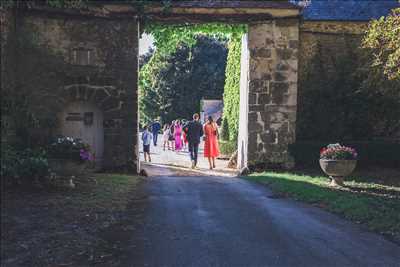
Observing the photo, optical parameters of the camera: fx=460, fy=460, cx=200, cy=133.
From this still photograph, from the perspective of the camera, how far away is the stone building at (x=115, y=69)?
43.5 ft

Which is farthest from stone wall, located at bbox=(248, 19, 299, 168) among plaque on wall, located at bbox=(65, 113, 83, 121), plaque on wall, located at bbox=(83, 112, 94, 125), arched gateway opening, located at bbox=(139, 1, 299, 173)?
plaque on wall, located at bbox=(65, 113, 83, 121)

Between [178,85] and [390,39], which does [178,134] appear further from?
[178,85]

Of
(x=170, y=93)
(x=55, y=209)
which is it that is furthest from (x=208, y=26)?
(x=170, y=93)

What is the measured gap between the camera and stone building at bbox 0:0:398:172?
1327cm

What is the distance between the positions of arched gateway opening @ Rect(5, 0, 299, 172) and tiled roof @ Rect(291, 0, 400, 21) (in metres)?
1.89

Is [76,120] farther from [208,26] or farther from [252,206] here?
[252,206]

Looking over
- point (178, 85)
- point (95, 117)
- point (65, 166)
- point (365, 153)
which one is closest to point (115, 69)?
point (95, 117)

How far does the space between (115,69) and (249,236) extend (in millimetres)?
8936

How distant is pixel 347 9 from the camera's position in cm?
1589

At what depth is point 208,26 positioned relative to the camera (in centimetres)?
1457

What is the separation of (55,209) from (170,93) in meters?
38.9

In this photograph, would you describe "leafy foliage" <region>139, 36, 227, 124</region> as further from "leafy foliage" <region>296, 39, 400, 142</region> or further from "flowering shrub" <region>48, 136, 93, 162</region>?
"flowering shrub" <region>48, 136, 93, 162</region>

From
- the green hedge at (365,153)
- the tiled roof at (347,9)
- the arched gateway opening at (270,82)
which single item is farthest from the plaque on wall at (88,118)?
the tiled roof at (347,9)

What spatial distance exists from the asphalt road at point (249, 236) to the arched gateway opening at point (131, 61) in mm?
5264
